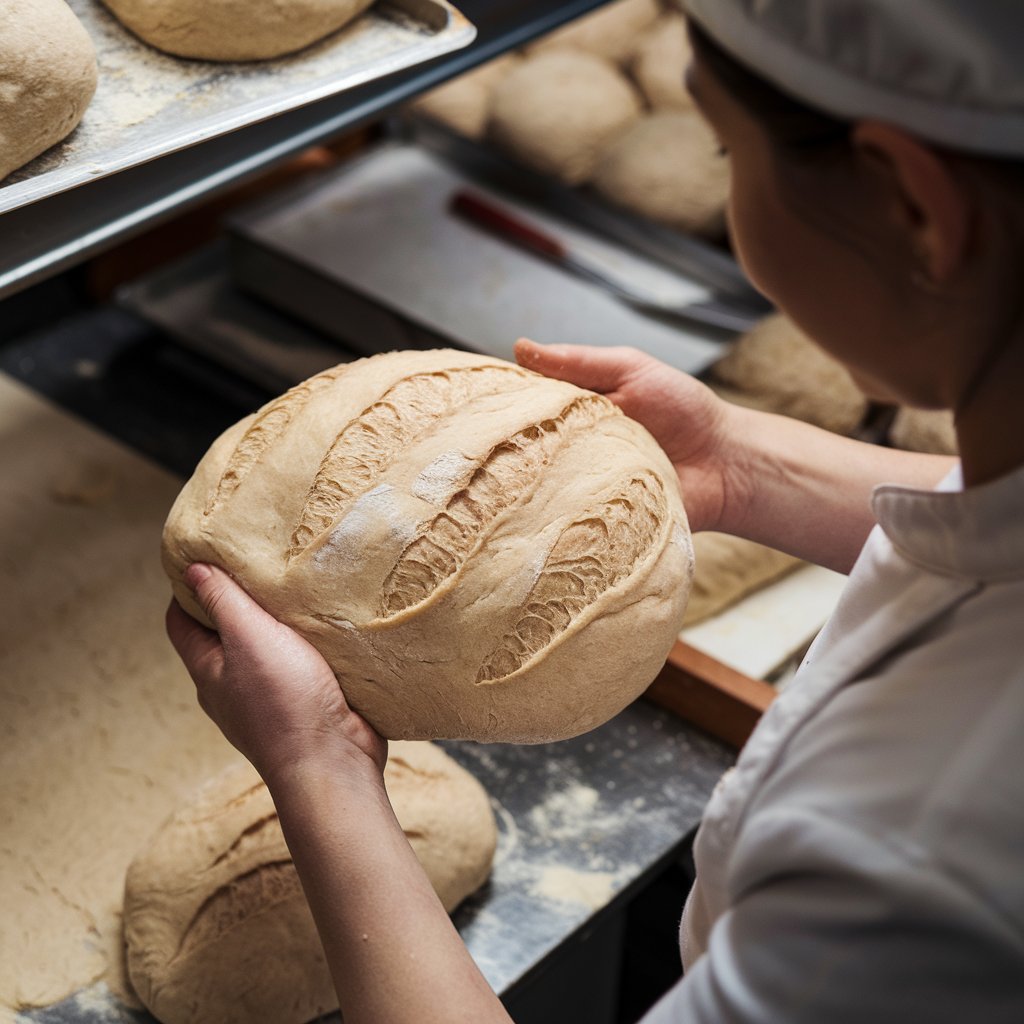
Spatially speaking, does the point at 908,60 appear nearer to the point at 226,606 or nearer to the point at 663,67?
the point at 226,606

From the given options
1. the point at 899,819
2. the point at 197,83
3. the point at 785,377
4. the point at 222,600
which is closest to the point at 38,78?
the point at 197,83

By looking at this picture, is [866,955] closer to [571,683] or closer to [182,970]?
[571,683]

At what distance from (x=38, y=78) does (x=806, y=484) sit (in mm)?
1084

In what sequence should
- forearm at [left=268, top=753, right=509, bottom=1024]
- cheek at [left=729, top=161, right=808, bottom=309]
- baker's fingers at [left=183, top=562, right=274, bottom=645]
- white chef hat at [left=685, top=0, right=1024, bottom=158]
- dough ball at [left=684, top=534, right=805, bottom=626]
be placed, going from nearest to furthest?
1. white chef hat at [left=685, top=0, right=1024, bottom=158]
2. cheek at [left=729, top=161, right=808, bottom=309]
3. forearm at [left=268, top=753, right=509, bottom=1024]
4. baker's fingers at [left=183, top=562, right=274, bottom=645]
5. dough ball at [left=684, top=534, right=805, bottom=626]

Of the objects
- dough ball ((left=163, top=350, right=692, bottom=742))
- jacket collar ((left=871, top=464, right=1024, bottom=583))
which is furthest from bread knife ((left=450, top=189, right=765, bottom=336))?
jacket collar ((left=871, top=464, right=1024, bottom=583))

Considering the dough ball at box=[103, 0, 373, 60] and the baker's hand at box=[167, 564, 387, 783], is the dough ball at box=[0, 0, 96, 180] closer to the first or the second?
the dough ball at box=[103, 0, 373, 60]

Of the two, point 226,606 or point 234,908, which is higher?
point 226,606

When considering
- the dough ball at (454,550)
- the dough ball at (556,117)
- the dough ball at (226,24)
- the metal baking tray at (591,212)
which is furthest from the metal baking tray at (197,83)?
the dough ball at (556,117)

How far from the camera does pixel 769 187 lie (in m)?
0.83

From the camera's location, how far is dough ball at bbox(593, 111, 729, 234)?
110 inches

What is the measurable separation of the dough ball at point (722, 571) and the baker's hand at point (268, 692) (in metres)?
0.89

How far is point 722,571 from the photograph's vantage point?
6.85 feet

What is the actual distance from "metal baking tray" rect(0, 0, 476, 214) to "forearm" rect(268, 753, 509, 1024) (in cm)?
70

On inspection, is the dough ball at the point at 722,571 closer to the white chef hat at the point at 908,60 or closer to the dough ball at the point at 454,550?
the dough ball at the point at 454,550
